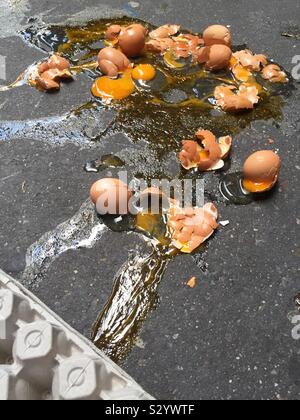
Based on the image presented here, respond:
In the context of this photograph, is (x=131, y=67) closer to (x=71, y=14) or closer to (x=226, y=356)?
(x=71, y=14)

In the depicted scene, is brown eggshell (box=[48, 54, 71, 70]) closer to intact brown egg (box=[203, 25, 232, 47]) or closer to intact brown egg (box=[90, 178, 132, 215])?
intact brown egg (box=[203, 25, 232, 47])

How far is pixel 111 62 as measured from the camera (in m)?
2.82

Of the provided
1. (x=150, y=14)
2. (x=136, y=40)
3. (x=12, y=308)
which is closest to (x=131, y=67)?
(x=136, y=40)

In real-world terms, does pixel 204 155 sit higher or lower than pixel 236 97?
lower

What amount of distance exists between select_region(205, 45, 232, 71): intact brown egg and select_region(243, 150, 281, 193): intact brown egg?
817 millimetres

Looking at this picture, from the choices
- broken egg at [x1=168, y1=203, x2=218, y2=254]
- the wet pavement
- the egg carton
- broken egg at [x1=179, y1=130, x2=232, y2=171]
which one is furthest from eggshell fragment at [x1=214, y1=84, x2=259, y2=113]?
the egg carton

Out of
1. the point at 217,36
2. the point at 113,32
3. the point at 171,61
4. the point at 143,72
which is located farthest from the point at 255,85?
Answer: the point at 113,32

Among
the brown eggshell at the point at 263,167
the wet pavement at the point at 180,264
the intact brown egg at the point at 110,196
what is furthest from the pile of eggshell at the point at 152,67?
the intact brown egg at the point at 110,196

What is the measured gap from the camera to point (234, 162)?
8.07 ft

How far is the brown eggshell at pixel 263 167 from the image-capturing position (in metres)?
2.23

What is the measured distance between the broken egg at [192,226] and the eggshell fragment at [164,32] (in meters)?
1.37

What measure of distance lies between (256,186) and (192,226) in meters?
0.38

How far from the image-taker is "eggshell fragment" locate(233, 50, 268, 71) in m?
2.89

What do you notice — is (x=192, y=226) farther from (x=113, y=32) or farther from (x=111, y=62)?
(x=113, y=32)
